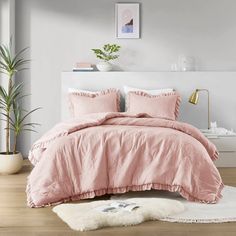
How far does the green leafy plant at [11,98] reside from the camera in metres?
5.57

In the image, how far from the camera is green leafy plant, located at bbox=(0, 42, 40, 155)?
557 cm

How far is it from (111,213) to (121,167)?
611mm

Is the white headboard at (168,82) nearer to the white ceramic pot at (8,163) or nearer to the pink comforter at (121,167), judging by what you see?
the white ceramic pot at (8,163)

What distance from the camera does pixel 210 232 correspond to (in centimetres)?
333

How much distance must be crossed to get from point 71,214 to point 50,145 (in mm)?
817

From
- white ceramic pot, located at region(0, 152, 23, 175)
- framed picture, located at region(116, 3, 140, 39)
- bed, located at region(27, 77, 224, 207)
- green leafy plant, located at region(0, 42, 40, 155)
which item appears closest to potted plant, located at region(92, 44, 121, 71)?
framed picture, located at region(116, 3, 140, 39)

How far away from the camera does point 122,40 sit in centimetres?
672

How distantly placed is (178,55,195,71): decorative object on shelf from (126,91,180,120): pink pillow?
49cm

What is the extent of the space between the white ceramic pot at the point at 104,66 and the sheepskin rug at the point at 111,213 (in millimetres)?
2851

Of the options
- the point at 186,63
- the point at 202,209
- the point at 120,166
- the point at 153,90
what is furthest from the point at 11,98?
the point at 202,209

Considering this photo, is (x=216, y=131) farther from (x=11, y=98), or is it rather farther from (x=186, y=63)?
(x=11, y=98)

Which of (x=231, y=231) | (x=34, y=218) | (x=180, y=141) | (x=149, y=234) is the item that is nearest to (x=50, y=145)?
(x=34, y=218)

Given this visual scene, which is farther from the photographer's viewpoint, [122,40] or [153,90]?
[122,40]

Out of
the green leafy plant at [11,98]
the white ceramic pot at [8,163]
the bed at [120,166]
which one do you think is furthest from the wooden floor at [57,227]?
the green leafy plant at [11,98]
